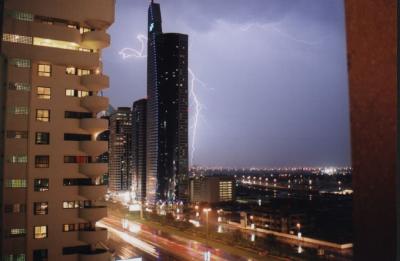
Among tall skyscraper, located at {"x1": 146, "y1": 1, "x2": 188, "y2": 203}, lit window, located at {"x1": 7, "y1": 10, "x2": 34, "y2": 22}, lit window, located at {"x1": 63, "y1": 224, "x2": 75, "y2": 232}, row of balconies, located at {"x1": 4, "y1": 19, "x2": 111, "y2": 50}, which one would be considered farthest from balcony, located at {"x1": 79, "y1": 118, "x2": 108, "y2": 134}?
tall skyscraper, located at {"x1": 146, "y1": 1, "x2": 188, "y2": 203}

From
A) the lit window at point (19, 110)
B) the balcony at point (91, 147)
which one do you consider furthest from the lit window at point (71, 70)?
the balcony at point (91, 147)

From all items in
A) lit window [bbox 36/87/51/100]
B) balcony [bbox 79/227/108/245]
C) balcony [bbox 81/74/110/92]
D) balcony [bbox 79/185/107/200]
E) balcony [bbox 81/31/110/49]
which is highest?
balcony [bbox 81/31/110/49]

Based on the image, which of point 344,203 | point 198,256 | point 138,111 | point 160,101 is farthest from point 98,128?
point 138,111

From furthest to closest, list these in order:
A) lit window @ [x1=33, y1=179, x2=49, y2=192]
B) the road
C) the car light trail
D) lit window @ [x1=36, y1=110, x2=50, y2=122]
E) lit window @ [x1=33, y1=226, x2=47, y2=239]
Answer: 1. the car light trail
2. the road
3. lit window @ [x1=36, y1=110, x2=50, y2=122]
4. lit window @ [x1=33, y1=179, x2=49, y2=192]
5. lit window @ [x1=33, y1=226, x2=47, y2=239]

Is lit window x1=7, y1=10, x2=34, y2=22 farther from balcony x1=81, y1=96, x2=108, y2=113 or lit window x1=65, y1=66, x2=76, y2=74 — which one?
balcony x1=81, y1=96, x2=108, y2=113

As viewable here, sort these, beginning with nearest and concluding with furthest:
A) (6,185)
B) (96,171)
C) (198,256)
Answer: (6,185)
(96,171)
(198,256)

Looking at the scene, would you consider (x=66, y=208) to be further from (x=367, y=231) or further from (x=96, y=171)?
(x=367, y=231)

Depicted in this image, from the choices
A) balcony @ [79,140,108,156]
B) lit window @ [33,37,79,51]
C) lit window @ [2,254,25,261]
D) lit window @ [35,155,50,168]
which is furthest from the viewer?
balcony @ [79,140,108,156]

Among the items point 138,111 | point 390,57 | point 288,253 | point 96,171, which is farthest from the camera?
point 138,111
